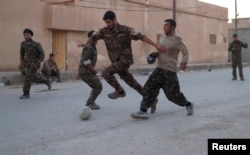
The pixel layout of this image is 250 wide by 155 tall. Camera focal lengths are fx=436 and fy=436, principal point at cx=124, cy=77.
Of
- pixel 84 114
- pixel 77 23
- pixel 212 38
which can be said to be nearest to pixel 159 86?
pixel 84 114

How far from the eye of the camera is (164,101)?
971cm

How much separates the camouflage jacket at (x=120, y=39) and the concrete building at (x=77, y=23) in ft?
39.8

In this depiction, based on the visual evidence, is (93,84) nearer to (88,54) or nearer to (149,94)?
(88,54)

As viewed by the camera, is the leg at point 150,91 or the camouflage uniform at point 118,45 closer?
the leg at point 150,91

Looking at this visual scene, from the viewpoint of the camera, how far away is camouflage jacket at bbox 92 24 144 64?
7242mm

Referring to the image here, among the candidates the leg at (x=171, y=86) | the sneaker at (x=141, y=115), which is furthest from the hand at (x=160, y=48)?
the sneaker at (x=141, y=115)

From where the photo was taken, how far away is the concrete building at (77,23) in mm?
18922

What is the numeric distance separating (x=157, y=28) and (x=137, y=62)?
3538 millimetres

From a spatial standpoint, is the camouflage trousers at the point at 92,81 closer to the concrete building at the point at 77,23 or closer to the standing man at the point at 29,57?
the standing man at the point at 29,57

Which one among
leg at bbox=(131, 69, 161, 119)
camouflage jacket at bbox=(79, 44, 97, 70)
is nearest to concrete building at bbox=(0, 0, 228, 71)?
camouflage jacket at bbox=(79, 44, 97, 70)

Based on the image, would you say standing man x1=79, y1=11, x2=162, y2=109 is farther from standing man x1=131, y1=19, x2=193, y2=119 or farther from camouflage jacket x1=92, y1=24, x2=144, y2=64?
standing man x1=131, y1=19, x2=193, y2=119

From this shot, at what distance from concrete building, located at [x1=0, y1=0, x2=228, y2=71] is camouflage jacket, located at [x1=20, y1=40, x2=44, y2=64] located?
823 centimetres

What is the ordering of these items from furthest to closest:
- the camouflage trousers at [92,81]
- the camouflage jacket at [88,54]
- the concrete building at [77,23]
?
the concrete building at [77,23] < the camouflage trousers at [92,81] < the camouflage jacket at [88,54]

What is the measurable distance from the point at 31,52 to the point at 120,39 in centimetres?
404
